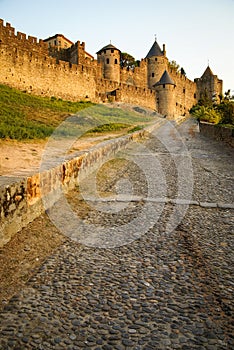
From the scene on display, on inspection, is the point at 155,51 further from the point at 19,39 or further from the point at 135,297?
the point at 135,297

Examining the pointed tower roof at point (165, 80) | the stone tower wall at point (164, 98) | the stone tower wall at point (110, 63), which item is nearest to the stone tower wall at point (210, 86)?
the pointed tower roof at point (165, 80)

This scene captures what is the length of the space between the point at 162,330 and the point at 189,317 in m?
0.24

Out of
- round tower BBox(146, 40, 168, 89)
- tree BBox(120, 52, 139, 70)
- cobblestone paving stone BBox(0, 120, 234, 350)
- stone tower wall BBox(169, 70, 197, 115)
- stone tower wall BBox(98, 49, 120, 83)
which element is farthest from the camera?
tree BBox(120, 52, 139, 70)

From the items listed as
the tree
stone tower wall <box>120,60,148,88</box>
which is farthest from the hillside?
the tree

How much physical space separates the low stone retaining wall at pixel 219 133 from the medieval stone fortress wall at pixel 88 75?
55.3 ft

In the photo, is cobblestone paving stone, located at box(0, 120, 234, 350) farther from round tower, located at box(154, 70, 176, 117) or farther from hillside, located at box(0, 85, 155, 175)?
round tower, located at box(154, 70, 176, 117)

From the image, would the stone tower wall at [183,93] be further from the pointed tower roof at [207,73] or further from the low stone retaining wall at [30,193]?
the low stone retaining wall at [30,193]

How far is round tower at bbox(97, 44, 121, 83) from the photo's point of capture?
40.6 metres

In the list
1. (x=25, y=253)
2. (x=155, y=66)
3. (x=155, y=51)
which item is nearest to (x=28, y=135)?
(x=25, y=253)

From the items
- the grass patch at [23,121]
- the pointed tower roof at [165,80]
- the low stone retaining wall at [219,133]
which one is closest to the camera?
the grass patch at [23,121]

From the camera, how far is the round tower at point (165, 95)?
45.1 metres

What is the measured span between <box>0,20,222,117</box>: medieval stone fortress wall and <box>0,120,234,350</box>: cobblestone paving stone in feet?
79.6

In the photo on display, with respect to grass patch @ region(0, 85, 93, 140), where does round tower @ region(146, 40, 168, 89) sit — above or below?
above

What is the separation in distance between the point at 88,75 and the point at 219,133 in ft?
74.3
